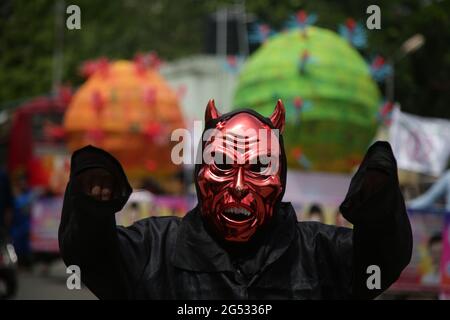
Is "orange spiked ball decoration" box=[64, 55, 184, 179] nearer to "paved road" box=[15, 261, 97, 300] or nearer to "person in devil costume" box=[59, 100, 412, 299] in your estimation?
"paved road" box=[15, 261, 97, 300]

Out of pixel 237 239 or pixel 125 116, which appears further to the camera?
pixel 125 116

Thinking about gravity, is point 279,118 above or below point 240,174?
above

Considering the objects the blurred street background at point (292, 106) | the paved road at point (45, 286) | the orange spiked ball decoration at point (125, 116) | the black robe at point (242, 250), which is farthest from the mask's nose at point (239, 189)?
the orange spiked ball decoration at point (125, 116)

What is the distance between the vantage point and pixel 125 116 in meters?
14.2

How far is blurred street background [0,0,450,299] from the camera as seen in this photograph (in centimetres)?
1071

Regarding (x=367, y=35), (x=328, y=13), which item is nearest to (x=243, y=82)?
(x=367, y=35)

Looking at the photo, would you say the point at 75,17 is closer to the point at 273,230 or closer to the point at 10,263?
the point at 273,230

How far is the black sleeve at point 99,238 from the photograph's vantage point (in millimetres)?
3811

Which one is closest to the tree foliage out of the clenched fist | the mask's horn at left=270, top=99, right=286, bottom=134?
the mask's horn at left=270, top=99, right=286, bottom=134

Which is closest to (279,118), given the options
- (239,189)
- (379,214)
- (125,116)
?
(239,189)

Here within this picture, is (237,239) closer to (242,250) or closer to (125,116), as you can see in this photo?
(242,250)

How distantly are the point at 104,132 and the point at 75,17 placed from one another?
Result: 901cm

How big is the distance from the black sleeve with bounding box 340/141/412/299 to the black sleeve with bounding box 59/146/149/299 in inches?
31.3

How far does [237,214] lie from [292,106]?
7.55 m
